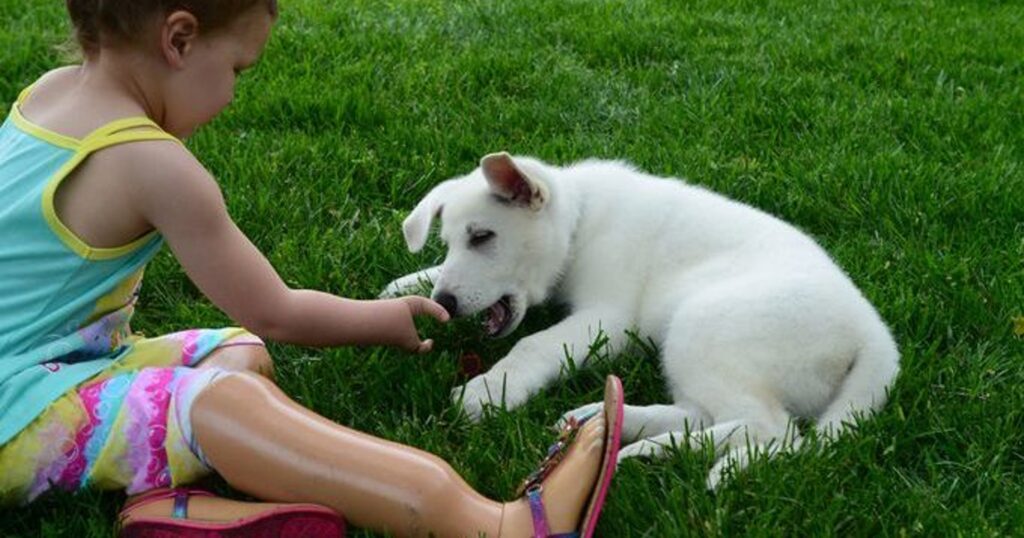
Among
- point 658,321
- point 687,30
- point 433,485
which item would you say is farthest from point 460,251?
point 687,30

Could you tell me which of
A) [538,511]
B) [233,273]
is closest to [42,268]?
[233,273]

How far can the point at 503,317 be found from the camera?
→ 139 inches

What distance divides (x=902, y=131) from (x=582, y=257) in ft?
7.33

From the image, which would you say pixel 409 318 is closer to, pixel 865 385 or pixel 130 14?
pixel 130 14

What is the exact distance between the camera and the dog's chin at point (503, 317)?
3520mm

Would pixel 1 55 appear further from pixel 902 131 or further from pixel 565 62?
pixel 902 131

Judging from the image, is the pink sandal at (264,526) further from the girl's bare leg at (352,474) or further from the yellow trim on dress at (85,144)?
the yellow trim on dress at (85,144)

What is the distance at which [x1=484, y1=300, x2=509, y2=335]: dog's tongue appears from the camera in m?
3.52

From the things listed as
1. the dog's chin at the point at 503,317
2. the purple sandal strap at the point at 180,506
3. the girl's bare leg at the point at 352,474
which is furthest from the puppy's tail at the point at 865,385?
the purple sandal strap at the point at 180,506

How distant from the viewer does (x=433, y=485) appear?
2.38 metres

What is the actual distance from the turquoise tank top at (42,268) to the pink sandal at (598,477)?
99 centimetres

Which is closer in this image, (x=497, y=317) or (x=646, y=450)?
(x=646, y=450)

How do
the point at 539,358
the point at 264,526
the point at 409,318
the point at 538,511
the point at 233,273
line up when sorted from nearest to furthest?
the point at 264,526 < the point at 538,511 < the point at 233,273 < the point at 409,318 < the point at 539,358

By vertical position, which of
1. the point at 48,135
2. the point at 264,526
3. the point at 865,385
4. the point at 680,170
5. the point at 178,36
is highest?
the point at 178,36
